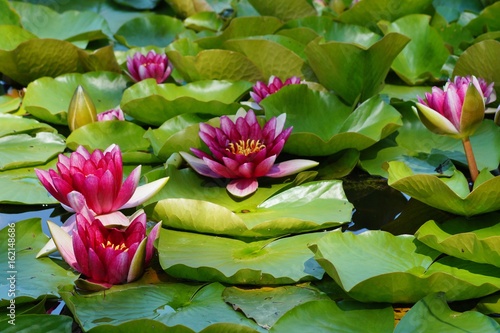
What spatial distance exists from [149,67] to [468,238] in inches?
59.9

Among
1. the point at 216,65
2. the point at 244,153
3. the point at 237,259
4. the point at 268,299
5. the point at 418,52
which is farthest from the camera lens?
the point at 418,52

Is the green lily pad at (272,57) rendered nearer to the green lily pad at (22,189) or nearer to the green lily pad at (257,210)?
the green lily pad at (257,210)

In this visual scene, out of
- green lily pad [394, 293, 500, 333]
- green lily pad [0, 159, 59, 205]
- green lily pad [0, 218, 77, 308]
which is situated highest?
green lily pad [394, 293, 500, 333]

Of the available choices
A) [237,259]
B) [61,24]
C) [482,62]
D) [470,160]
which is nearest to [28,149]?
[237,259]

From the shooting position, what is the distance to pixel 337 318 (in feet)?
4.31

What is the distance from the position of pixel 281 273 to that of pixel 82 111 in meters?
1.10

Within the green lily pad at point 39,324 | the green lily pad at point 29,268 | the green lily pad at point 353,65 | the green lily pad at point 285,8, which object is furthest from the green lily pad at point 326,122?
the green lily pad at point 285,8

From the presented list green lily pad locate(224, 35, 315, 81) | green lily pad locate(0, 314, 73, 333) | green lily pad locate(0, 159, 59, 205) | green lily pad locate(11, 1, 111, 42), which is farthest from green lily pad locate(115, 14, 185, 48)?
green lily pad locate(0, 314, 73, 333)

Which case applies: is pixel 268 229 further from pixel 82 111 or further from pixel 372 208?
pixel 82 111

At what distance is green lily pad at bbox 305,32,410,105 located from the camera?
86.1 inches

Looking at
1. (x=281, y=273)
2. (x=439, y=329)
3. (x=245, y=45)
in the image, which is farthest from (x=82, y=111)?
(x=439, y=329)

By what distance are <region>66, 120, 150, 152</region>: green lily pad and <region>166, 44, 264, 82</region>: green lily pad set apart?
0.40 metres

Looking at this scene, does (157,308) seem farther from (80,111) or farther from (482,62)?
(482,62)

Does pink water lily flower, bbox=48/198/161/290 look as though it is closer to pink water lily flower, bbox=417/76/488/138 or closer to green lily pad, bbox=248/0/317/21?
pink water lily flower, bbox=417/76/488/138
